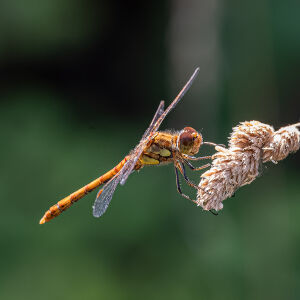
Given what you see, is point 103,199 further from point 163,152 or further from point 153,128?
point 153,128

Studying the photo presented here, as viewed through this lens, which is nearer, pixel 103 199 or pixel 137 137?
pixel 103 199

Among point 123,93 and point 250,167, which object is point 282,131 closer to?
point 250,167

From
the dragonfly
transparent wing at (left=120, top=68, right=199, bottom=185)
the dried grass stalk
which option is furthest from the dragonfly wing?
the dried grass stalk

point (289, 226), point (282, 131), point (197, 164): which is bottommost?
point (289, 226)

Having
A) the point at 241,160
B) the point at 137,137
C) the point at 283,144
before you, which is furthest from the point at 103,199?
the point at 137,137

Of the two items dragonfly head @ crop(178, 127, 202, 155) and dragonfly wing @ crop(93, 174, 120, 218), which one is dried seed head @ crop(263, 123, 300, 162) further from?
dragonfly wing @ crop(93, 174, 120, 218)

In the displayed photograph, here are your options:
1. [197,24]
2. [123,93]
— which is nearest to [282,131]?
[197,24]

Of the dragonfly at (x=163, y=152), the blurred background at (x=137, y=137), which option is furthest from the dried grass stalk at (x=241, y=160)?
the blurred background at (x=137, y=137)
